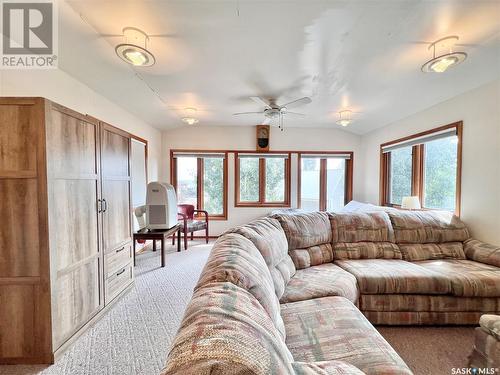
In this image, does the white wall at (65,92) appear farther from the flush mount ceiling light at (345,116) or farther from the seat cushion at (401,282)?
the flush mount ceiling light at (345,116)

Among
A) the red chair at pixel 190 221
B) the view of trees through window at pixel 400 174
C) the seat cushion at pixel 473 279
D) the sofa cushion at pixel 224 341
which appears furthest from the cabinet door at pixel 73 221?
the view of trees through window at pixel 400 174

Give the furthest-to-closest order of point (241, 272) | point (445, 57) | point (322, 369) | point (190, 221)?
point (190, 221), point (445, 57), point (241, 272), point (322, 369)

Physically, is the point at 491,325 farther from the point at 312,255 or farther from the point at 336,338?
the point at 312,255

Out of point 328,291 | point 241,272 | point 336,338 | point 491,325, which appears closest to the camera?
point 241,272

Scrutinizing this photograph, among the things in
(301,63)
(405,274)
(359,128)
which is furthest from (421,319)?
(359,128)

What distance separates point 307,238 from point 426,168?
8.45ft

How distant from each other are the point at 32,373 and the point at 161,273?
1.65 metres

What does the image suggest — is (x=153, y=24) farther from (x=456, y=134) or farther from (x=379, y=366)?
(x=456, y=134)

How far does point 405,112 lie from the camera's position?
3.59 meters

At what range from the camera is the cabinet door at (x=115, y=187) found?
2.20 meters

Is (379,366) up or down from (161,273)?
up

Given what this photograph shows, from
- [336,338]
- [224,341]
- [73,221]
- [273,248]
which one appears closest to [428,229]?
[273,248]

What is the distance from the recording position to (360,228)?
257 centimetres

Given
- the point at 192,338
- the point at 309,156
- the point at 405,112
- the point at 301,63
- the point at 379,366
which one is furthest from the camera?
the point at 309,156
